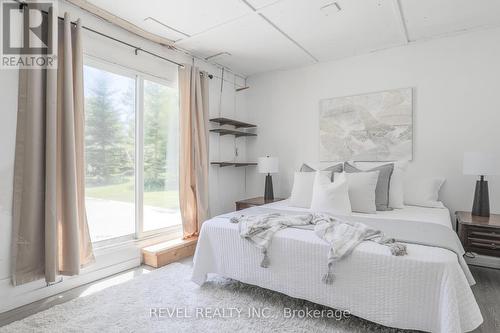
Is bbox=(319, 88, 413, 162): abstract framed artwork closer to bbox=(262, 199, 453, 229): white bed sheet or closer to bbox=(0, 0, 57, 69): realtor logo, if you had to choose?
bbox=(262, 199, 453, 229): white bed sheet

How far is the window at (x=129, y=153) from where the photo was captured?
2.63m

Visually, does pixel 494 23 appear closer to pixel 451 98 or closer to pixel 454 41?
pixel 454 41

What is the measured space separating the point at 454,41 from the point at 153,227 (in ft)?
12.8

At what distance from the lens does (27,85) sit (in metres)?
2.05

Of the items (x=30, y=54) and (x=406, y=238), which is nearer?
(x=406, y=238)

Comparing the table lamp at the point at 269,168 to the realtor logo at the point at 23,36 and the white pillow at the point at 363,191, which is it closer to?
the white pillow at the point at 363,191

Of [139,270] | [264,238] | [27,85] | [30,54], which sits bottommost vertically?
[139,270]

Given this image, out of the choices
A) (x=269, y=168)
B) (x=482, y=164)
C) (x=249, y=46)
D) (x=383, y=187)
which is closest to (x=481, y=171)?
(x=482, y=164)

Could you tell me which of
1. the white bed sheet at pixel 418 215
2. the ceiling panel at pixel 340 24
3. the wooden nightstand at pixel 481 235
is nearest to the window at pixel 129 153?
the ceiling panel at pixel 340 24

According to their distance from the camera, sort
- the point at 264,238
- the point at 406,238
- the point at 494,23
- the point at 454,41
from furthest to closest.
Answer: the point at 454,41
the point at 494,23
the point at 264,238
the point at 406,238

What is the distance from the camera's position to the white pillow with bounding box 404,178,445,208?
2836 millimetres

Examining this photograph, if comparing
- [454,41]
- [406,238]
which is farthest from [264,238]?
[454,41]

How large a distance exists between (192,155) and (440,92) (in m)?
2.89

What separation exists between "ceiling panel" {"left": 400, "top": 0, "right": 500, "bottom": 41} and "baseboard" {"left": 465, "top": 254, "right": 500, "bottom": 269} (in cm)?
229
